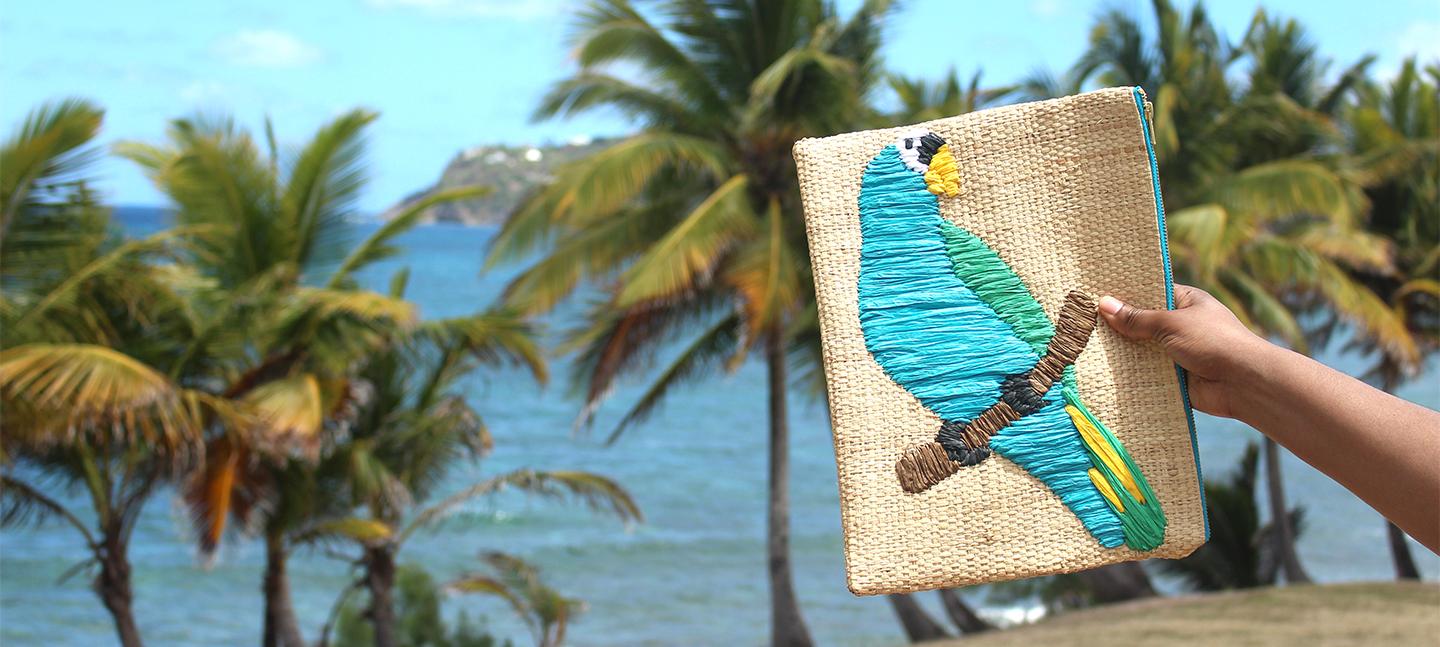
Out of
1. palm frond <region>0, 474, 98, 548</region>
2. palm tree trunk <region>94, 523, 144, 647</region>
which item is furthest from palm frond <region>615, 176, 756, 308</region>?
palm frond <region>0, 474, 98, 548</region>

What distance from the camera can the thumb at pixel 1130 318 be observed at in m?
2.01

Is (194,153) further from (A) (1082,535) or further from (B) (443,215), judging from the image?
(B) (443,215)

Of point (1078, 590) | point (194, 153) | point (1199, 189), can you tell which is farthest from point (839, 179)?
point (1078, 590)

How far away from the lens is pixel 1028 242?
2.10m

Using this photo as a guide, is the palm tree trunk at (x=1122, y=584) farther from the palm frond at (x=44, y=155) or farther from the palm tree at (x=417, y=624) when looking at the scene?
the palm frond at (x=44, y=155)

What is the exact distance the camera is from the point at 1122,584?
16.4m

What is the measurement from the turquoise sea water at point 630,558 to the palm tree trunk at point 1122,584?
4.03 m

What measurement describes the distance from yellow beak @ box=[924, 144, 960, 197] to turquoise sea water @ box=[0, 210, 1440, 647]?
1165 cm

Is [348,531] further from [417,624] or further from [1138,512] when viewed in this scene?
[1138,512]

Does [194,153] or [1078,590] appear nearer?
[194,153]

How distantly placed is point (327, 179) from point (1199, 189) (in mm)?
9210

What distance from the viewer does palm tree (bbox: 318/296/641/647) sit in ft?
37.0

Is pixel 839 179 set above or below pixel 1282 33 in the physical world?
above

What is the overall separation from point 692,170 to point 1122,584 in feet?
Result: 25.7
